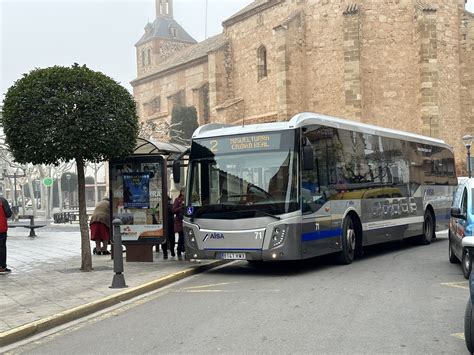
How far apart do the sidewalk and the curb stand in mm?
32

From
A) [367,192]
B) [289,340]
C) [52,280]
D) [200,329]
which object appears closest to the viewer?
[289,340]

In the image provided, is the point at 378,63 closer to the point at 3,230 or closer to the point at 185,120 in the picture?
the point at 185,120

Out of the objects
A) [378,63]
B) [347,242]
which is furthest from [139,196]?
[378,63]

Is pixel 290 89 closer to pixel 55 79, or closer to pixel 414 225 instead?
pixel 414 225

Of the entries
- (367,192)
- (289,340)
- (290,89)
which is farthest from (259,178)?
(290,89)

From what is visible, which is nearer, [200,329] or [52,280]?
[200,329]

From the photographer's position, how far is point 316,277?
416 inches

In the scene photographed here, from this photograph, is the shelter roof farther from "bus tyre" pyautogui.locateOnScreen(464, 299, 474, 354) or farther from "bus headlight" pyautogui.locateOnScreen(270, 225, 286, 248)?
"bus tyre" pyautogui.locateOnScreen(464, 299, 474, 354)

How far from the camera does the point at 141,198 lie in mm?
13203

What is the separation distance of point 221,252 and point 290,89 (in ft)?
77.0

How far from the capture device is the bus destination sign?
10973 millimetres

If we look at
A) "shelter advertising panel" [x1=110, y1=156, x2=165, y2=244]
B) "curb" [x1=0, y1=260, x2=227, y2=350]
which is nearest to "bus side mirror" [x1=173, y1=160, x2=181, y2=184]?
"shelter advertising panel" [x1=110, y1=156, x2=165, y2=244]

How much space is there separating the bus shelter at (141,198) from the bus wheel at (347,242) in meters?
3.82

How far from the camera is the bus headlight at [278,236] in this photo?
34.6 feet
